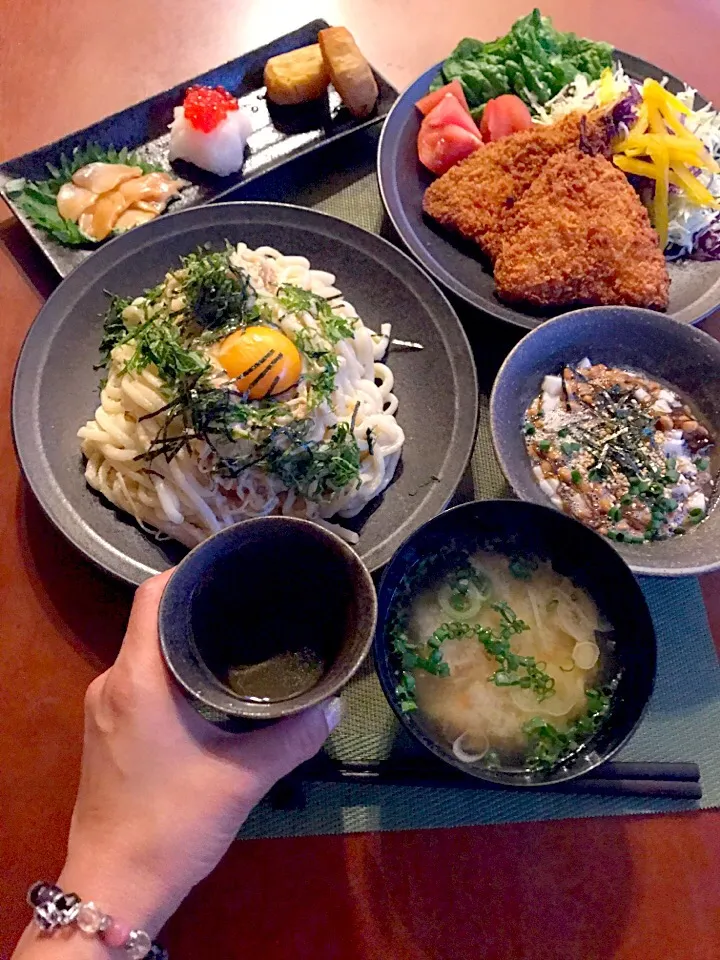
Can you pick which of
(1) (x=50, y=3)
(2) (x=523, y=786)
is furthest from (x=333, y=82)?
(2) (x=523, y=786)

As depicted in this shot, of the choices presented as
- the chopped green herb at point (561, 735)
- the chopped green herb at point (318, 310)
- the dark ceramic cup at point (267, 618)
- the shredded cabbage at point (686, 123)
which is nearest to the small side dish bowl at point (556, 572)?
the chopped green herb at point (561, 735)

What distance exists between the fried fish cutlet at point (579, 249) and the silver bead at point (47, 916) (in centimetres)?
212

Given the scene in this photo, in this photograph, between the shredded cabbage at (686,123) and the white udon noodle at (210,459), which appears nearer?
the white udon noodle at (210,459)

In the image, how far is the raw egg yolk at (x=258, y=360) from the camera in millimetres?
1938

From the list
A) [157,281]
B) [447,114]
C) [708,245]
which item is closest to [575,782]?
[157,281]

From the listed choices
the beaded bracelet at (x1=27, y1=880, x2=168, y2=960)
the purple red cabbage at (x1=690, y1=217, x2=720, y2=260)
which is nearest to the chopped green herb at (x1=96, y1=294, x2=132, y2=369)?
the beaded bracelet at (x1=27, y1=880, x2=168, y2=960)

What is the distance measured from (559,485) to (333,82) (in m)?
1.84

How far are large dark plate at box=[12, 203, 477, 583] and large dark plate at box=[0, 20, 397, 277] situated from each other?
0.34 meters

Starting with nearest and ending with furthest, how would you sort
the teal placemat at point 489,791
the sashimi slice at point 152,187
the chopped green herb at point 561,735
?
the chopped green herb at point 561,735 < the teal placemat at point 489,791 < the sashimi slice at point 152,187

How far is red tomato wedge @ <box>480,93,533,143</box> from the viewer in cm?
284

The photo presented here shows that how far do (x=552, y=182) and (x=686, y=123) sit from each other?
26.9 inches

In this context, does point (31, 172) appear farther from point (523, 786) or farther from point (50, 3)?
point (523, 786)

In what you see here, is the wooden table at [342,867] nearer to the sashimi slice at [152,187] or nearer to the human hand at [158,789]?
the human hand at [158,789]

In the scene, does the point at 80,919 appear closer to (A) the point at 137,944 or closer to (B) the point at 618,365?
(A) the point at 137,944
